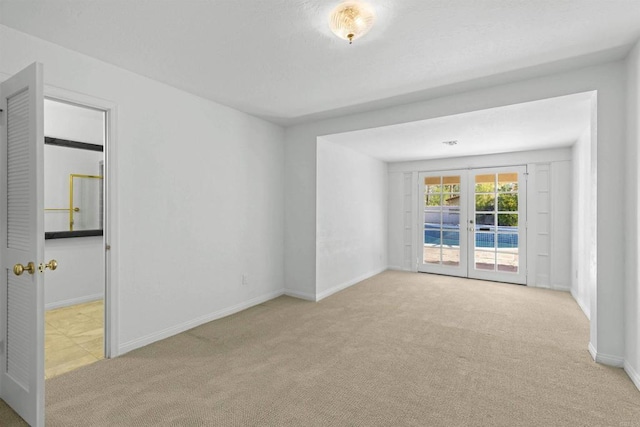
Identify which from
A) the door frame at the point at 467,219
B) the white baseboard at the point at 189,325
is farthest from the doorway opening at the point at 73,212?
the door frame at the point at 467,219

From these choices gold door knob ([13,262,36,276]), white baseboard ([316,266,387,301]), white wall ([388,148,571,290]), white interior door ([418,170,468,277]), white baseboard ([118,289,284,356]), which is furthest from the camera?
white interior door ([418,170,468,277])

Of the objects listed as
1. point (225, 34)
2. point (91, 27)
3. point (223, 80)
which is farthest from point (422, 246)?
point (91, 27)

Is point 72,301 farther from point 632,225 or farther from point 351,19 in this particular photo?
point 632,225

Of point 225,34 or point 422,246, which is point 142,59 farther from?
point 422,246

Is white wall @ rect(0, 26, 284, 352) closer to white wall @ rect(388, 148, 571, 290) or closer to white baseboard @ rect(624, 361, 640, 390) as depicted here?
white baseboard @ rect(624, 361, 640, 390)

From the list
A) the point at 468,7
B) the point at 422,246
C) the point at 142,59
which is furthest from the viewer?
the point at 422,246

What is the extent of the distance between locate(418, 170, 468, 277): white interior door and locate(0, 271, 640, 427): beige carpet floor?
83.3 inches

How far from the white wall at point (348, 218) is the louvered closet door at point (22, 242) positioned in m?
2.99

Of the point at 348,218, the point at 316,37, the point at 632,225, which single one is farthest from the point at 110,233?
the point at 632,225

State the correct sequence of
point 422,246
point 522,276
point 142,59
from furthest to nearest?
1. point 422,246
2. point 522,276
3. point 142,59

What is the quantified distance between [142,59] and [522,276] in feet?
19.4

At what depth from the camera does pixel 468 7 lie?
1.91 meters

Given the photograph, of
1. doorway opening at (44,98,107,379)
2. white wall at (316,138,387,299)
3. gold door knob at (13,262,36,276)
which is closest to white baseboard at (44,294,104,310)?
doorway opening at (44,98,107,379)

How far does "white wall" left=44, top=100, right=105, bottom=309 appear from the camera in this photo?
13.1 ft
